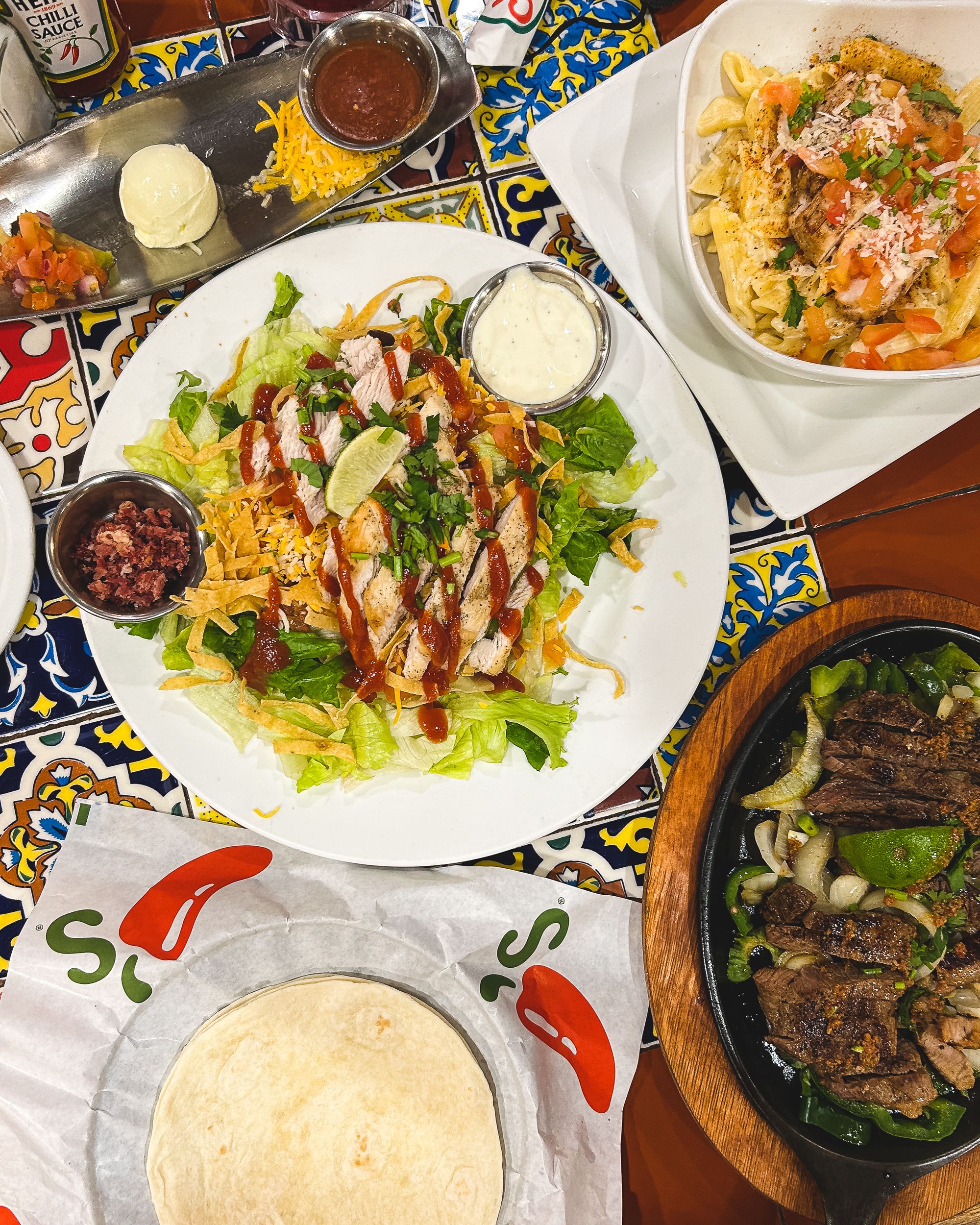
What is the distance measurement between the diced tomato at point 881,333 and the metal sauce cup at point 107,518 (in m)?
2.18

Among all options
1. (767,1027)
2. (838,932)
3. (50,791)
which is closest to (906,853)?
(838,932)

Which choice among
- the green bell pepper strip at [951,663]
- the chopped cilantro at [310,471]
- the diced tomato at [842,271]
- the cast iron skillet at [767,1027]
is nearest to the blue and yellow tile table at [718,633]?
the cast iron skillet at [767,1027]

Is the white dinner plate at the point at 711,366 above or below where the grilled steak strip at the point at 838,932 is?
above

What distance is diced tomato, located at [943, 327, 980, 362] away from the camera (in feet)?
8.18

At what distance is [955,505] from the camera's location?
11.1ft

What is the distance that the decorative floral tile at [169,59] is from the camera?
3.20 m

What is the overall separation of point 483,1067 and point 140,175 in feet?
10.8

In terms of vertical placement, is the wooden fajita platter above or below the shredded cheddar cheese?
below

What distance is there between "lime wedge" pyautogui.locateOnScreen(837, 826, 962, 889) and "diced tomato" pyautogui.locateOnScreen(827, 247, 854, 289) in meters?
1.67

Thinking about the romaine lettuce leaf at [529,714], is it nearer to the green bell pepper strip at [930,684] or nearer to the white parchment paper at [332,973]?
the white parchment paper at [332,973]

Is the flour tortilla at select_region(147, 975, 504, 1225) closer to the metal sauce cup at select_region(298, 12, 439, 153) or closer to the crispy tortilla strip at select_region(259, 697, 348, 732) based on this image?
the crispy tortilla strip at select_region(259, 697, 348, 732)

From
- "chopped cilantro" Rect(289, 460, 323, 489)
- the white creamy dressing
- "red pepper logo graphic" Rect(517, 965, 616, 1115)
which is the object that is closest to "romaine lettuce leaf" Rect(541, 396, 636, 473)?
the white creamy dressing

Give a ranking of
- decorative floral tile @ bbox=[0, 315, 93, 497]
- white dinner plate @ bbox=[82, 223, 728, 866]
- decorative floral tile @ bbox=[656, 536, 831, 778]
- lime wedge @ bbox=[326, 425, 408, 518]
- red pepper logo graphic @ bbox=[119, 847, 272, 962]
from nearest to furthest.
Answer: lime wedge @ bbox=[326, 425, 408, 518]
white dinner plate @ bbox=[82, 223, 728, 866]
red pepper logo graphic @ bbox=[119, 847, 272, 962]
decorative floral tile @ bbox=[0, 315, 93, 497]
decorative floral tile @ bbox=[656, 536, 831, 778]

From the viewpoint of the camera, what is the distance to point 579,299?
2.87 meters
